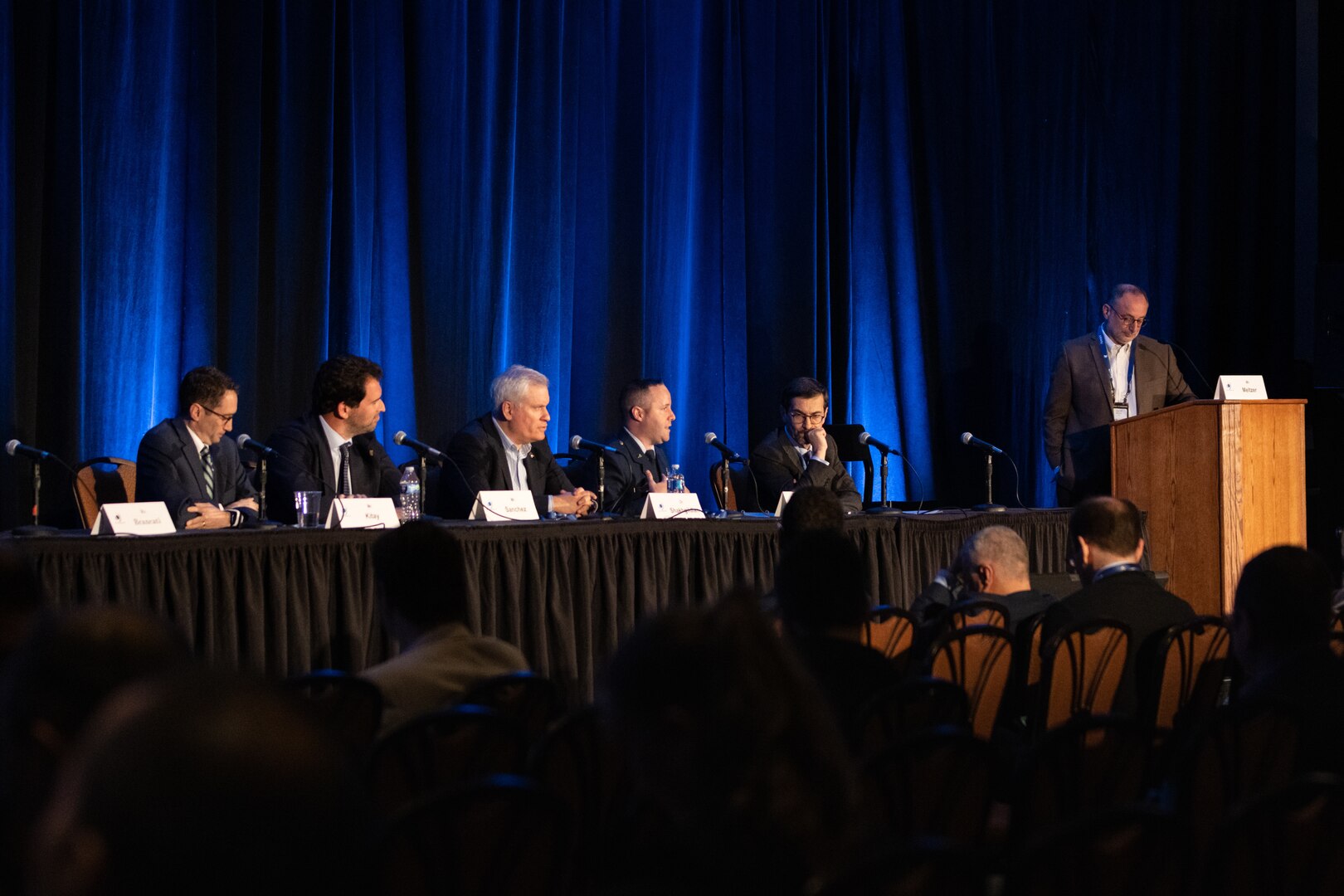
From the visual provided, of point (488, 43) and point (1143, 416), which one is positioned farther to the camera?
point (488, 43)

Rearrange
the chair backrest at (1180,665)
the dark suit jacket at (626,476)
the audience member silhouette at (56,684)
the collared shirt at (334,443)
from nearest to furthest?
the audience member silhouette at (56,684), the chair backrest at (1180,665), the collared shirt at (334,443), the dark suit jacket at (626,476)

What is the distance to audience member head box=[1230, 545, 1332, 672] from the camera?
2668 millimetres

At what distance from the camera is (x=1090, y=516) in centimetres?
396

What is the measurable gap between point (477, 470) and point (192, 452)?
1.21 metres

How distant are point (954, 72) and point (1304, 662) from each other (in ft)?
22.6

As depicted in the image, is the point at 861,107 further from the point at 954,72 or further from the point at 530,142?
the point at 530,142

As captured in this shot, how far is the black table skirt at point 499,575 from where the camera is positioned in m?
4.35

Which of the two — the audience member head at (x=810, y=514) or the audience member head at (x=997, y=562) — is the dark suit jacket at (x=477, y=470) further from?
the audience member head at (x=997, y=562)

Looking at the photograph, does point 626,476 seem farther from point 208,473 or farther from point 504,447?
point 208,473

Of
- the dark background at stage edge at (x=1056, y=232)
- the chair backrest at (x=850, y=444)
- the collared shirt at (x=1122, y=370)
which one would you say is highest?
the dark background at stage edge at (x=1056, y=232)

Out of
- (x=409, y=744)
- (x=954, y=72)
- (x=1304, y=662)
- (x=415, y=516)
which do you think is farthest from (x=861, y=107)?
(x=409, y=744)

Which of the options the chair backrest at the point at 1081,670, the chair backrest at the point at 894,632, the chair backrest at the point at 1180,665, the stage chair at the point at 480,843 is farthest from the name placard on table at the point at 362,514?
the stage chair at the point at 480,843

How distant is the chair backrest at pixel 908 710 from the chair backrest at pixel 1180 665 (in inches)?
40.4

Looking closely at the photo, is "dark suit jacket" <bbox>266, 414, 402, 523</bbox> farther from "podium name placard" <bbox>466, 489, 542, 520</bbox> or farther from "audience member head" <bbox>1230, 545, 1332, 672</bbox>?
"audience member head" <bbox>1230, 545, 1332, 672</bbox>
